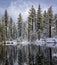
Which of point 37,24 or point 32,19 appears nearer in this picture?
point 37,24

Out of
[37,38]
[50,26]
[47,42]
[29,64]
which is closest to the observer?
[29,64]

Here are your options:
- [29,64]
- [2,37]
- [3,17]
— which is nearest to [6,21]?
[3,17]

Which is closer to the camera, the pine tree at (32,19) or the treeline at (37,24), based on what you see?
the treeline at (37,24)

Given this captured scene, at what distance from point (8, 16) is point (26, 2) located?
5341mm

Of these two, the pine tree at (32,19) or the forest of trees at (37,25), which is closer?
the forest of trees at (37,25)

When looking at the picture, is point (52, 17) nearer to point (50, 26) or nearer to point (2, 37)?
point (50, 26)

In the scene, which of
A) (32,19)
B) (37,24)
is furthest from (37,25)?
(32,19)

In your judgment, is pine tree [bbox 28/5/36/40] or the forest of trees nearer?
the forest of trees

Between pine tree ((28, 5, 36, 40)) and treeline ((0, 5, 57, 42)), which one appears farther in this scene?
pine tree ((28, 5, 36, 40))

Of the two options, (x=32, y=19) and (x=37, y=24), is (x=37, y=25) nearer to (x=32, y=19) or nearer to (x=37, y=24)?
(x=37, y=24)

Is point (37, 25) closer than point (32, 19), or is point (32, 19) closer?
point (37, 25)

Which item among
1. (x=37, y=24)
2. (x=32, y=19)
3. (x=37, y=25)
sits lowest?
(x=37, y=25)

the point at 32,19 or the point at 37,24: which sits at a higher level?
the point at 32,19

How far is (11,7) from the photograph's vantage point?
4728cm
